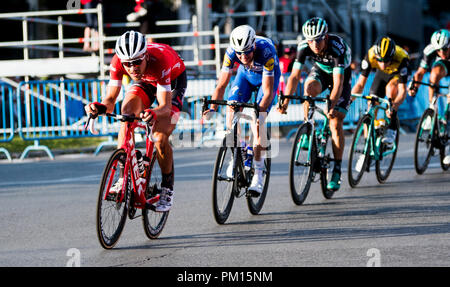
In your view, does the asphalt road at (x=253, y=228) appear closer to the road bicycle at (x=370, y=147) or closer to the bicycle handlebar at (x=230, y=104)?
the road bicycle at (x=370, y=147)

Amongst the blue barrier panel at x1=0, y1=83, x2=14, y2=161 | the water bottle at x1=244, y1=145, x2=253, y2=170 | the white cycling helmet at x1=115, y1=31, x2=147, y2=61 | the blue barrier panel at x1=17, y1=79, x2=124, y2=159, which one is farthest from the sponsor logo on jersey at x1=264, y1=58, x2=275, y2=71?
the blue barrier panel at x1=0, y1=83, x2=14, y2=161

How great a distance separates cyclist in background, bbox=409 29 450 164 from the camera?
477 inches

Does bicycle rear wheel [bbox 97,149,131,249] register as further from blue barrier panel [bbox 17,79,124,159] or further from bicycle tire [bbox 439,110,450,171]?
blue barrier panel [bbox 17,79,124,159]

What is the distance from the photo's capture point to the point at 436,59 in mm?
12641

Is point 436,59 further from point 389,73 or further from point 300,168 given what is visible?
point 300,168

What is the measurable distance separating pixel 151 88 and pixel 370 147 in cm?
378

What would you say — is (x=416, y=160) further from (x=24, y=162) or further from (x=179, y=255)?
(x=24, y=162)

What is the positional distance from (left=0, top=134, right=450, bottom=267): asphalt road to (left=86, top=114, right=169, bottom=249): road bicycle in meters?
0.17

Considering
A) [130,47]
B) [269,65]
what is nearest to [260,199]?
[269,65]

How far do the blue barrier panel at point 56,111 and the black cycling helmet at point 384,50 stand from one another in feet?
22.7

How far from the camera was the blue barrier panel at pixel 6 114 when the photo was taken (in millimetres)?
16031

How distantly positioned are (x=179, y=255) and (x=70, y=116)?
10.2 metres

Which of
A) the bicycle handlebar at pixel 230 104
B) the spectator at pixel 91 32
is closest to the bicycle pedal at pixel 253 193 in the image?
the bicycle handlebar at pixel 230 104
